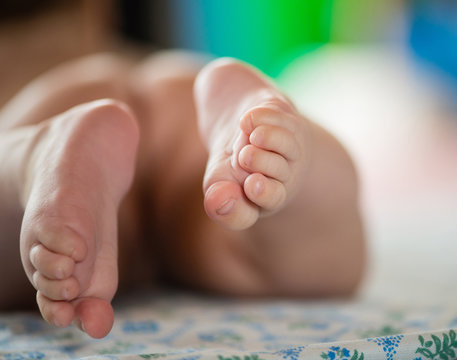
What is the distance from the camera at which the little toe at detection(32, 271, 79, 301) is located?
46 centimetres

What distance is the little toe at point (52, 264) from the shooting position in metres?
0.46

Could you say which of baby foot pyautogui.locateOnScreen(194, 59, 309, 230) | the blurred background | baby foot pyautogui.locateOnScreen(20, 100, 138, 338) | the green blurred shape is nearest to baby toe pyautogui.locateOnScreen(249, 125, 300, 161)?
baby foot pyautogui.locateOnScreen(194, 59, 309, 230)

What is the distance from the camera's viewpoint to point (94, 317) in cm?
47

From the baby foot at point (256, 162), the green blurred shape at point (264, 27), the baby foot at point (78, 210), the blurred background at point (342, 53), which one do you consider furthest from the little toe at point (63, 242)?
the green blurred shape at point (264, 27)

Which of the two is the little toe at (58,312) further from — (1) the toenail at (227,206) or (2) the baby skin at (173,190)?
(1) the toenail at (227,206)

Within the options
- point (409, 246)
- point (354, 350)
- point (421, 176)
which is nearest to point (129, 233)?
point (354, 350)

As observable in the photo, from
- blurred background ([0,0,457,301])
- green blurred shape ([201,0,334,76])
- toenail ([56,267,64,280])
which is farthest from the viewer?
green blurred shape ([201,0,334,76])

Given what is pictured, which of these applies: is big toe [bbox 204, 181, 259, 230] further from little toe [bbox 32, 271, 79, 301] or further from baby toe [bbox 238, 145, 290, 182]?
little toe [bbox 32, 271, 79, 301]

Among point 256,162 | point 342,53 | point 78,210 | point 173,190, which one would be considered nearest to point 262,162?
point 256,162

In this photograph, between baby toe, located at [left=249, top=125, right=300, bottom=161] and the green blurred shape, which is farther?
the green blurred shape

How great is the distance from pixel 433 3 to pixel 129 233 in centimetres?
206

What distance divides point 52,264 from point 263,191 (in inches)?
7.0

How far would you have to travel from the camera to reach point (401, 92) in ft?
8.55

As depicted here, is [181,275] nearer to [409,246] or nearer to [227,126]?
[227,126]
